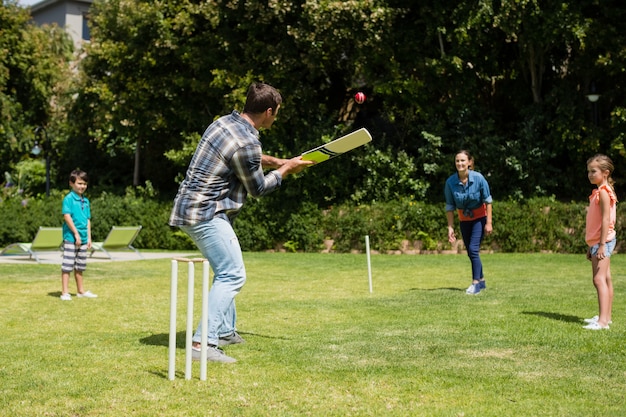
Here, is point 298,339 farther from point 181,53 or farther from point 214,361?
point 181,53

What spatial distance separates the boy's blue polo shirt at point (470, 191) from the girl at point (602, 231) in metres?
2.75

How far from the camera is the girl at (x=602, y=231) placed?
7301mm

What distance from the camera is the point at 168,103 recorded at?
2630 cm

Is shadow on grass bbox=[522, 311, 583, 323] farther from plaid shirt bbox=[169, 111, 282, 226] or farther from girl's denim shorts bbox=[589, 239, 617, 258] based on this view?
plaid shirt bbox=[169, 111, 282, 226]

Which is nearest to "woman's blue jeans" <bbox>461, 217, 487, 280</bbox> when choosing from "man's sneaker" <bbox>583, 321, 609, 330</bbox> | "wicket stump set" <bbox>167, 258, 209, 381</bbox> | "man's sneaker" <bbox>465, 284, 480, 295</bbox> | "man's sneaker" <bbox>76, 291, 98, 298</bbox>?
"man's sneaker" <bbox>465, 284, 480, 295</bbox>

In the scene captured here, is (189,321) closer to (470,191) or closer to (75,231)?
(75,231)

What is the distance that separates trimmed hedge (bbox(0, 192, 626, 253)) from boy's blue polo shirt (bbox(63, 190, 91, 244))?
1275cm

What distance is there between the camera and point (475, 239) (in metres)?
10.5

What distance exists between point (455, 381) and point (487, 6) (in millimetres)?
17057

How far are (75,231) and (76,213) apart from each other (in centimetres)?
25

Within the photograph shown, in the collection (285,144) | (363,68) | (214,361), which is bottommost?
(214,361)

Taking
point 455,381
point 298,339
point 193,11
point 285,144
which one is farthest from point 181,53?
point 455,381

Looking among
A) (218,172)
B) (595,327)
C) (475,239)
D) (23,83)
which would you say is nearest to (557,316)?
(595,327)

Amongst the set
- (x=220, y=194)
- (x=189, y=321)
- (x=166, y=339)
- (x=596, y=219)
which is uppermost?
(x=220, y=194)
